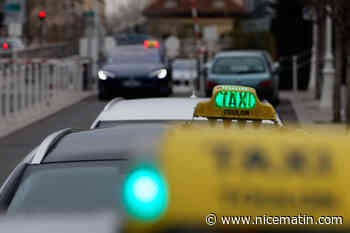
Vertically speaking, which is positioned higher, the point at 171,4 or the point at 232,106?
the point at 171,4

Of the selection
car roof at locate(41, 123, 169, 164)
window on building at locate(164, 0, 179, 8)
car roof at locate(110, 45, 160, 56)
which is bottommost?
car roof at locate(110, 45, 160, 56)

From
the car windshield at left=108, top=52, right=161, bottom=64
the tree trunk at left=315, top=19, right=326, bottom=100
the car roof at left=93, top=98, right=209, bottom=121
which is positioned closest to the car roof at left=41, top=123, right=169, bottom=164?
the car roof at left=93, top=98, right=209, bottom=121

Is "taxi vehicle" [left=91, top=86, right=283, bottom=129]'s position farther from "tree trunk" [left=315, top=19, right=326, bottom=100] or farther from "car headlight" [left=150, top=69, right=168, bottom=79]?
"tree trunk" [left=315, top=19, right=326, bottom=100]

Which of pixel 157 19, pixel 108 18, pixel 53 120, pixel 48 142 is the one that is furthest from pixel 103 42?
pixel 157 19

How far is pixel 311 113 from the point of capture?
79.6ft

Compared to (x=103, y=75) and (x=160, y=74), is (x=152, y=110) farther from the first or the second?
(x=160, y=74)

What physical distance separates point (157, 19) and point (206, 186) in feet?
430

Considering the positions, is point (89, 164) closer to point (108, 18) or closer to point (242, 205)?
point (242, 205)

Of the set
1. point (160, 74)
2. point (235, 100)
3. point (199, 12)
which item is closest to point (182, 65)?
point (160, 74)

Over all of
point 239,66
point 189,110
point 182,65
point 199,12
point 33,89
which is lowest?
point 182,65

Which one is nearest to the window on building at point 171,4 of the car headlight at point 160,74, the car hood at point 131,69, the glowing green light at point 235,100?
the car hood at point 131,69

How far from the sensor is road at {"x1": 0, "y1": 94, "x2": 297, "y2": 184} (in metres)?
15.0

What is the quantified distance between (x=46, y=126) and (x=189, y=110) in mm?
14022

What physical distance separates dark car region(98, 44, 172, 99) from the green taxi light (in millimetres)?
24528
